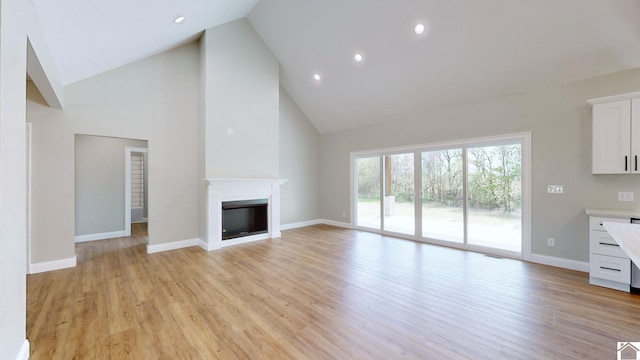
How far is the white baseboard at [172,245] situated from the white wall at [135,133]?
0.24 ft

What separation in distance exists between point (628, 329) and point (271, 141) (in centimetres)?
552

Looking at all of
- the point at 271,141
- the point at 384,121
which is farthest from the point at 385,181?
the point at 271,141

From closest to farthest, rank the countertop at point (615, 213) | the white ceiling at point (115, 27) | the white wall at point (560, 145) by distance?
1. the white ceiling at point (115, 27)
2. the countertop at point (615, 213)
3. the white wall at point (560, 145)

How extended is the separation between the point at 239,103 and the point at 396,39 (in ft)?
10.3

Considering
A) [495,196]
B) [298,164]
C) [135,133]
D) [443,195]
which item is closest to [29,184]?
[135,133]

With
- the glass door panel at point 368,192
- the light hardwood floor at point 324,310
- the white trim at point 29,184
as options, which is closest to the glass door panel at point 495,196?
the light hardwood floor at point 324,310

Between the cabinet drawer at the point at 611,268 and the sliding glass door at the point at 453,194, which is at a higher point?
the sliding glass door at the point at 453,194

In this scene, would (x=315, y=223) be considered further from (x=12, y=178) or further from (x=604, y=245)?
(x=12, y=178)

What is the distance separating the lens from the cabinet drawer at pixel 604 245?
9.93 feet

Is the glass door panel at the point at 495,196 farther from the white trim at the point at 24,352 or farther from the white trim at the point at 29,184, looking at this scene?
the white trim at the point at 29,184

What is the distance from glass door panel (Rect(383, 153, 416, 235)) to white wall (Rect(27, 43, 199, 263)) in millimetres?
4146

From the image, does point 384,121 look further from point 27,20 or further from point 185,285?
point 27,20

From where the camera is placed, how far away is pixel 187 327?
229 centimetres

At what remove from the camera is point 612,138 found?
3221 mm
